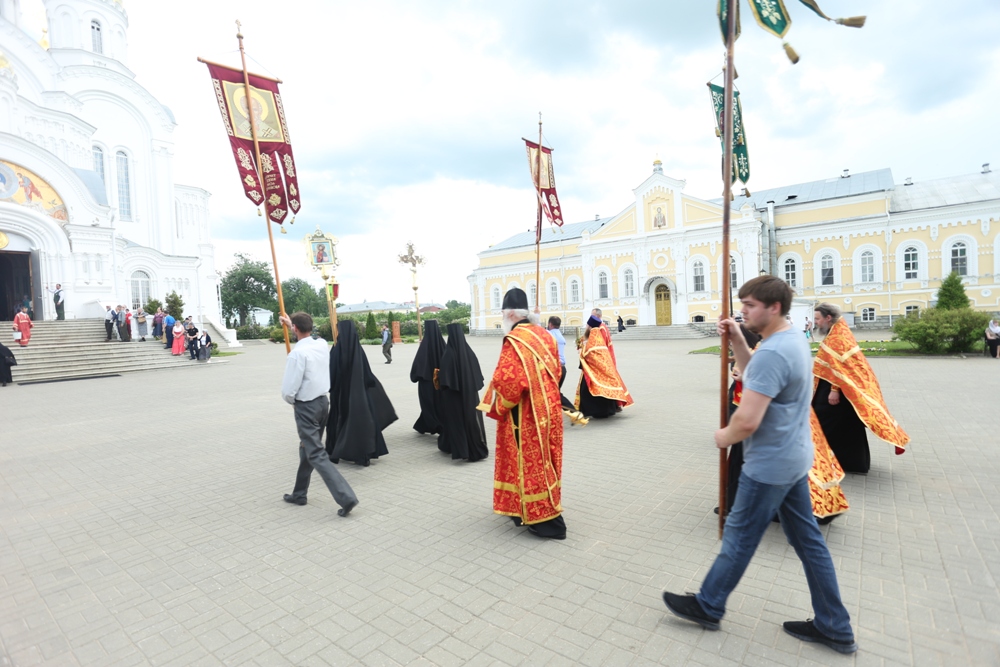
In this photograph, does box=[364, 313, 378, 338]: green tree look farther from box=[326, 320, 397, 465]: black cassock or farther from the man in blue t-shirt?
the man in blue t-shirt

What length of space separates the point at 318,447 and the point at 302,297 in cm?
7854

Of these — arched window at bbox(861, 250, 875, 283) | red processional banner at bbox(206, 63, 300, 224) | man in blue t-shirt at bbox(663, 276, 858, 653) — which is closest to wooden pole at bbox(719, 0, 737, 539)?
man in blue t-shirt at bbox(663, 276, 858, 653)

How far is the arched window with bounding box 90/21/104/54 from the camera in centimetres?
3266

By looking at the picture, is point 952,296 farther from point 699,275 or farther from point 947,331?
point 699,275

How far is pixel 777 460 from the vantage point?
2.53 meters

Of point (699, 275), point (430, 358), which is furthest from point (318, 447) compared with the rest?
point (699, 275)

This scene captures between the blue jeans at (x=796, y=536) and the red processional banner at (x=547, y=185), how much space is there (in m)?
7.67

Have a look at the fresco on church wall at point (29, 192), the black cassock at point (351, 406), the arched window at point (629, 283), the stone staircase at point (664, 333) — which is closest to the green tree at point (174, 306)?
the fresco on church wall at point (29, 192)

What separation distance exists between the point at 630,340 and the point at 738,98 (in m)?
28.9

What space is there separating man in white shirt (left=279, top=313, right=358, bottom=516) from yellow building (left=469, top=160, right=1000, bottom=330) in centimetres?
3046

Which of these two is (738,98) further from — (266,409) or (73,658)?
(266,409)

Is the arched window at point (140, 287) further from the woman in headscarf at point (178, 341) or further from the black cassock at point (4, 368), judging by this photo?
the black cassock at point (4, 368)

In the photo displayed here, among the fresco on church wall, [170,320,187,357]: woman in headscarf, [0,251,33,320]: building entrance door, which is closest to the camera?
[170,320,187,357]: woman in headscarf

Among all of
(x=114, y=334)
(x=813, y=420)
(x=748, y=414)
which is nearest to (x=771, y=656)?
(x=748, y=414)
